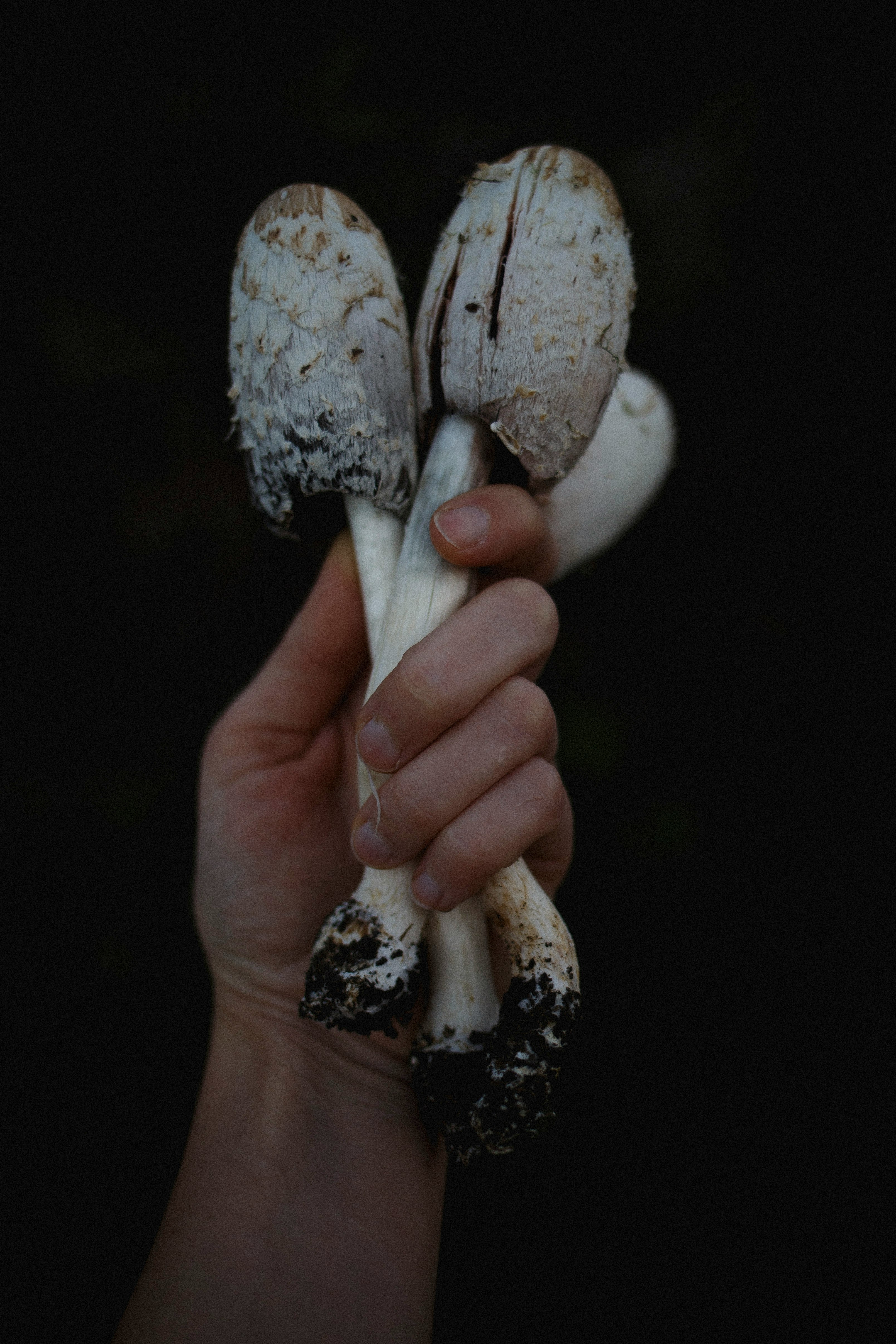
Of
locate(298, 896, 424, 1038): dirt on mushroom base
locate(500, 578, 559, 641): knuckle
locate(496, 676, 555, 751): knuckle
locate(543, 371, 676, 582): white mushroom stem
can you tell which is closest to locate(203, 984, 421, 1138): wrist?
locate(298, 896, 424, 1038): dirt on mushroom base

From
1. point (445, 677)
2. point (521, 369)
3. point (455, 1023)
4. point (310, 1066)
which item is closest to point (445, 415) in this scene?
point (521, 369)

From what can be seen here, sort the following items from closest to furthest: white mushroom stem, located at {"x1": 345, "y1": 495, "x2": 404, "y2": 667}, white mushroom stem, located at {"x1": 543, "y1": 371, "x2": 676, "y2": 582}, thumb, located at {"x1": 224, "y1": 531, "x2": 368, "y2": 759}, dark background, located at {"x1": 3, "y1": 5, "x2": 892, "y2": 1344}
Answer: white mushroom stem, located at {"x1": 345, "y1": 495, "x2": 404, "y2": 667} < thumb, located at {"x1": 224, "y1": 531, "x2": 368, "y2": 759} < white mushroom stem, located at {"x1": 543, "y1": 371, "x2": 676, "y2": 582} < dark background, located at {"x1": 3, "y1": 5, "x2": 892, "y2": 1344}

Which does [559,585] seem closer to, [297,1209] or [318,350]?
[318,350]

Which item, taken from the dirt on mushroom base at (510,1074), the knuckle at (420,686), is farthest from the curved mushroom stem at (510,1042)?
the knuckle at (420,686)

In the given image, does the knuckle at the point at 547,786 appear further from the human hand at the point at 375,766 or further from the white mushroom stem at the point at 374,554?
the white mushroom stem at the point at 374,554

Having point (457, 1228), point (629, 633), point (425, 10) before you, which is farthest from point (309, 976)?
point (425, 10)

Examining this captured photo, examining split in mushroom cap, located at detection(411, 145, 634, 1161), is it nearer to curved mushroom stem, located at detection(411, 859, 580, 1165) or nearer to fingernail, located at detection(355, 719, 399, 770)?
curved mushroom stem, located at detection(411, 859, 580, 1165)
